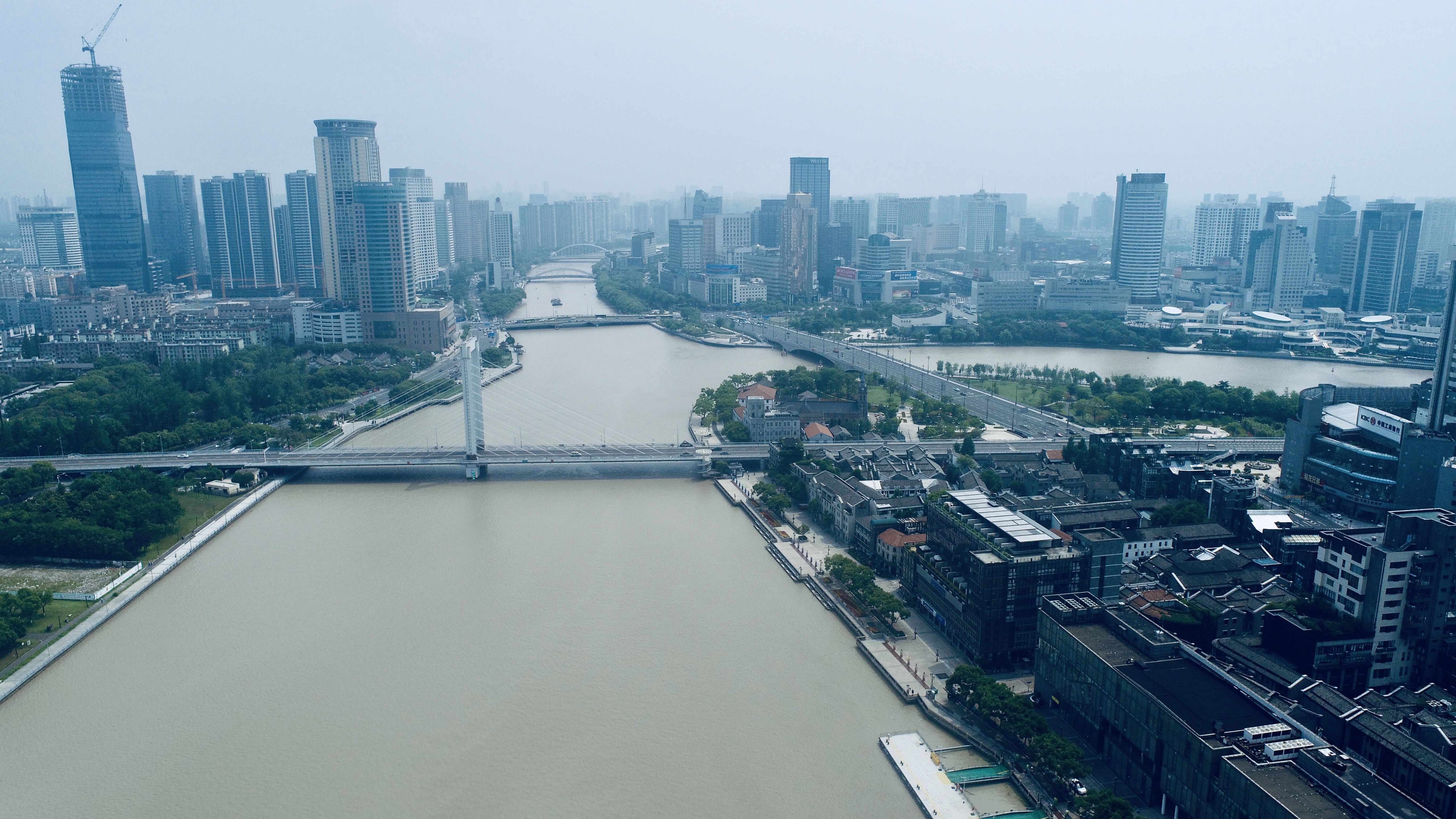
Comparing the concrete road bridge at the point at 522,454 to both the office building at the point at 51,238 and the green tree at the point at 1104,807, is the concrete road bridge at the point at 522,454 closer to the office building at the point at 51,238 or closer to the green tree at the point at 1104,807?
the green tree at the point at 1104,807

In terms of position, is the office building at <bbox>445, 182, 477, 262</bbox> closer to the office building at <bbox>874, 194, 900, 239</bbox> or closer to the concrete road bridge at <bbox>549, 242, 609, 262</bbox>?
the concrete road bridge at <bbox>549, 242, 609, 262</bbox>

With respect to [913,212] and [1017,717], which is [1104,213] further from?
[1017,717]

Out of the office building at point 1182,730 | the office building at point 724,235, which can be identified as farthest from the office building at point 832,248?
the office building at point 1182,730

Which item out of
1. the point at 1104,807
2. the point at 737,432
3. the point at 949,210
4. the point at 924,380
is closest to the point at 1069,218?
the point at 949,210

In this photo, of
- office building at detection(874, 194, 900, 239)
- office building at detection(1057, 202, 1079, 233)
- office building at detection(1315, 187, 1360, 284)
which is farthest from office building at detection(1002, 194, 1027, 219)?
office building at detection(1315, 187, 1360, 284)

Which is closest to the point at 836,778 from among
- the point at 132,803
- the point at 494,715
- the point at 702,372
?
the point at 494,715

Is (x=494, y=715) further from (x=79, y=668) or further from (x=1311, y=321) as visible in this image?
(x=1311, y=321)

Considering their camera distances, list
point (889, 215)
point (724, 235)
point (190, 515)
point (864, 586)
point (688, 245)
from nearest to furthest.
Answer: point (864, 586), point (190, 515), point (688, 245), point (724, 235), point (889, 215)
